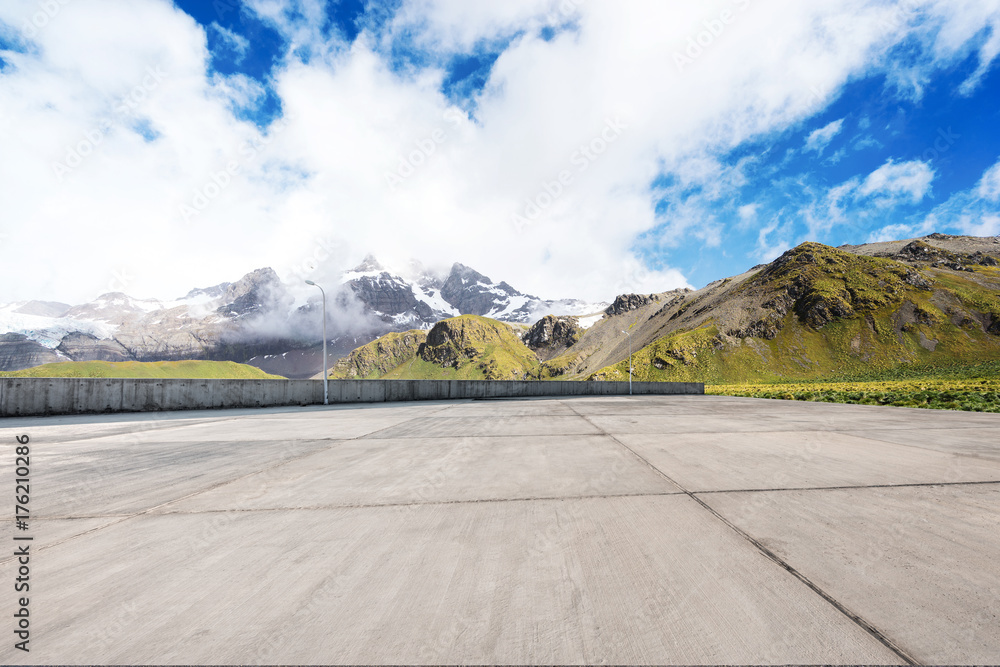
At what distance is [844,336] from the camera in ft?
293

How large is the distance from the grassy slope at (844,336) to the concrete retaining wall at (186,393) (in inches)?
3088

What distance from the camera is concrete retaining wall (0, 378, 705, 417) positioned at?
51.5 ft

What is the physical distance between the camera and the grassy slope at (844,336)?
81.6m

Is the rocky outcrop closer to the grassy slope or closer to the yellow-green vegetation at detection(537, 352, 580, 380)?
the grassy slope

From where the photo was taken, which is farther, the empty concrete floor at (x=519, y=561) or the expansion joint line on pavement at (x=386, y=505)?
the expansion joint line on pavement at (x=386, y=505)

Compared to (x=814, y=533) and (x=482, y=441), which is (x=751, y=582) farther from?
(x=482, y=441)

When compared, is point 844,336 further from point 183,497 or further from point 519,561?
point 183,497

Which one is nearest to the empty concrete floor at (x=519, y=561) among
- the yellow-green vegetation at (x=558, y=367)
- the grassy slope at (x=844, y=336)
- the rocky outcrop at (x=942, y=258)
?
the grassy slope at (x=844, y=336)

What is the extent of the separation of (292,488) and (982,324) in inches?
5059

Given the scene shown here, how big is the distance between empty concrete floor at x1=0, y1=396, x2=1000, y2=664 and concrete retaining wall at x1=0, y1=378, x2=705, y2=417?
577 inches

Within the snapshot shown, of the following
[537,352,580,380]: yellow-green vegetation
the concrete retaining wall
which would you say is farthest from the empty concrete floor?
[537,352,580,380]: yellow-green vegetation

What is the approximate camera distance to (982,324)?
82750 mm

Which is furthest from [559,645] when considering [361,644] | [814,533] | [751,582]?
[814,533]

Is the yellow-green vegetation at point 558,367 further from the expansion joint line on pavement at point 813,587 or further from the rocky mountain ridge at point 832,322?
the expansion joint line on pavement at point 813,587
